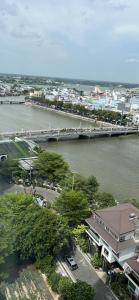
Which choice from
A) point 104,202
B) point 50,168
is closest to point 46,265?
point 104,202

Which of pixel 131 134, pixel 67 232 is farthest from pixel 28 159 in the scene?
pixel 131 134

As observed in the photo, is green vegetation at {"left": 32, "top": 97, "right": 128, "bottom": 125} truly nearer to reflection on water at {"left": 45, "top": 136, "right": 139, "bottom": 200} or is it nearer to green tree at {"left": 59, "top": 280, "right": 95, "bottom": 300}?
reflection on water at {"left": 45, "top": 136, "right": 139, "bottom": 200}

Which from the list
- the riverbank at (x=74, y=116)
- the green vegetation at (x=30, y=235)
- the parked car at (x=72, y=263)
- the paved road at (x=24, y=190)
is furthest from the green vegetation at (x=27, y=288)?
the riverbank at (x=74, y=116)

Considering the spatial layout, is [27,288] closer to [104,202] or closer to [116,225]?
[116,225]

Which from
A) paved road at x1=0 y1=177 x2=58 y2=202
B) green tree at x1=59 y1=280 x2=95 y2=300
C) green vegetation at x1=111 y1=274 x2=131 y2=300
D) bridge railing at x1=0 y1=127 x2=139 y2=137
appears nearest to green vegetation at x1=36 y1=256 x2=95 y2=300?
green tree at x1=59 y1=280 x2=95 y2=300

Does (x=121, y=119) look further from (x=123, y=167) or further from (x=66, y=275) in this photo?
(x=66, y=275)
